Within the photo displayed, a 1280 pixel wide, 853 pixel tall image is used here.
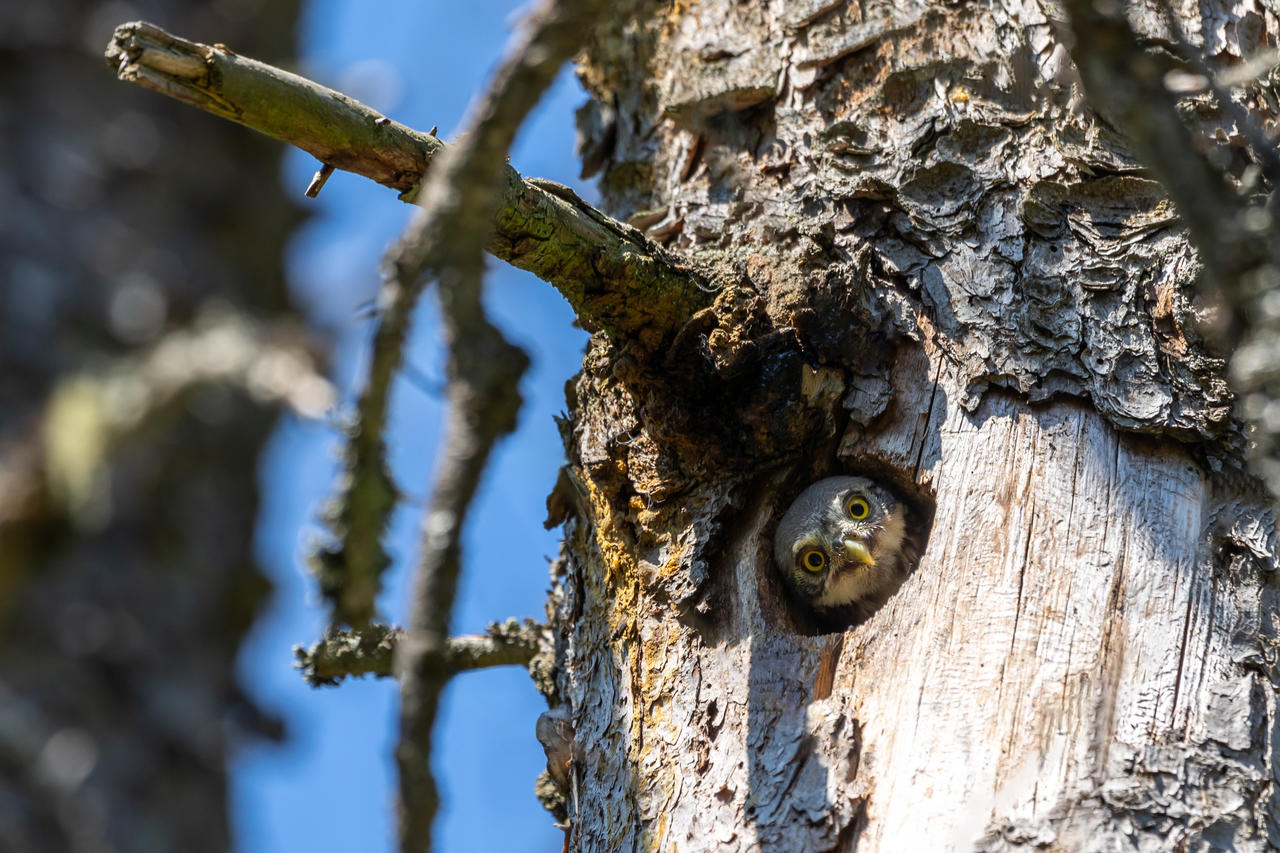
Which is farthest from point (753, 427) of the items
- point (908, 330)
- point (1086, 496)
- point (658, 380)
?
point (1086, 496)

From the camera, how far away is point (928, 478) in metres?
2.90

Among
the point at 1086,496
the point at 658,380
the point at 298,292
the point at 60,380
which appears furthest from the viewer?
the point at 658,380

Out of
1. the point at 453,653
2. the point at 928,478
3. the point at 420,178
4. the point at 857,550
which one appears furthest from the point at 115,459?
the point at 857,550

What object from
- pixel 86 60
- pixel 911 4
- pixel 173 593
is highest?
pixel 911 4

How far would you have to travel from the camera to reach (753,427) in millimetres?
3008

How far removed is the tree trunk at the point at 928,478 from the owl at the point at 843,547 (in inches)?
6.7

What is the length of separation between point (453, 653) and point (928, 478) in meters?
1.94

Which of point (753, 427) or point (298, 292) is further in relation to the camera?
point (753, 427)

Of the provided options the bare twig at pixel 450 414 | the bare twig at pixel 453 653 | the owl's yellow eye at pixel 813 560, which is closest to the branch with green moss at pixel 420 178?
the bare twig at pixel 450 414

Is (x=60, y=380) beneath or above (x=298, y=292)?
beneath

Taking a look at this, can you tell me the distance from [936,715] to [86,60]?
220 centimetres

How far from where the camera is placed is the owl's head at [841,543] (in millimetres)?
3420

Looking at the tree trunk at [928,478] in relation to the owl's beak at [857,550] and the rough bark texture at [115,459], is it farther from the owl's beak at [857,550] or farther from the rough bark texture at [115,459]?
the rough bark texture at [115,459]

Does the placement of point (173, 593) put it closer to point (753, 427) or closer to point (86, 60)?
point (86, 60)
